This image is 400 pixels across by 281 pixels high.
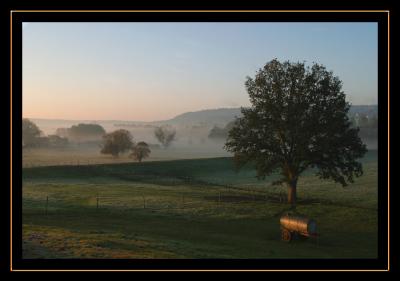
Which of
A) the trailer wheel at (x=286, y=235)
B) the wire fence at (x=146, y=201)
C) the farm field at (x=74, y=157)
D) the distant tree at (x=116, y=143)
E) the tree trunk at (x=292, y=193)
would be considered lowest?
the trailer wheel at (x=286, y=235)

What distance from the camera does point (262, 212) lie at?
4841 cm

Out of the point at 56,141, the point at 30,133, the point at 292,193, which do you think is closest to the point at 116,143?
the point at 30,133

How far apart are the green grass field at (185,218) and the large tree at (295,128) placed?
5161 mm

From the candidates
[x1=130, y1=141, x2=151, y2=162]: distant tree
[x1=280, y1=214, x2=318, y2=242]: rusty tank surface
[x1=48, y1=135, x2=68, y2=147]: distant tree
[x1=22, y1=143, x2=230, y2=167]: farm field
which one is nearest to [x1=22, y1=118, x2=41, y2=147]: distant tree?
[x1=22, y1=143, x2=230, y2=167]: farm field

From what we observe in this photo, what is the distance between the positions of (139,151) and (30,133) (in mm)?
66244

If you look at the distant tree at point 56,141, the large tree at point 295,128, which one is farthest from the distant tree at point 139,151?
the large tree at point 295,128

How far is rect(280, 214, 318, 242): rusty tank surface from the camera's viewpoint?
34.5 meters

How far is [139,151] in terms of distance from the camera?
123438 mm

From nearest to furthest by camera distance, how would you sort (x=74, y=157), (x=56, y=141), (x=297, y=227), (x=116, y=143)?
(x=297, y=227) → (x=74, y=157) → (x=116, y=143) → (x=56, y=141)

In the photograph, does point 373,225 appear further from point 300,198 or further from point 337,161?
point 300,198

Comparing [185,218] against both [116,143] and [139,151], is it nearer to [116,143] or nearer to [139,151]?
[139,151]

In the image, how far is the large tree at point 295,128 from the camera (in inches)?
2044

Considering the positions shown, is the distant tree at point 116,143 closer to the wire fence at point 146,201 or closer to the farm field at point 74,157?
the farm field at point 74,157
